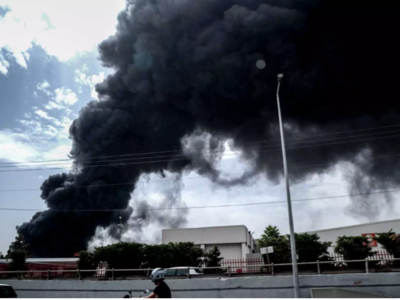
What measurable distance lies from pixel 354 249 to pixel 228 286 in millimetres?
7410

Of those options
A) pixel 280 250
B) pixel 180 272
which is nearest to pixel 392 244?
pixel 280 250

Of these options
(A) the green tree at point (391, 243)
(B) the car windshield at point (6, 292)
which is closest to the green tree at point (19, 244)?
(B) the car windshield at point (6, 292)

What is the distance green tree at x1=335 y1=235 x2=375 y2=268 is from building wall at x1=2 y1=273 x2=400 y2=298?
94.8 inches

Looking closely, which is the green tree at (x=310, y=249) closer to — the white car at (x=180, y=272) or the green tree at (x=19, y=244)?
the white car at (x=180, y=272)

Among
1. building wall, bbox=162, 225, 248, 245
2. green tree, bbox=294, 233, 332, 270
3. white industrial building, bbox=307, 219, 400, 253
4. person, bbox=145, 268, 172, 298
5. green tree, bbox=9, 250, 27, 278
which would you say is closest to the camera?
person, bbox=145, 268, 172, 298

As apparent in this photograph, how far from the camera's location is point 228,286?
16.9 meters

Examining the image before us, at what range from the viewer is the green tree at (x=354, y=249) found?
1769 centimetres

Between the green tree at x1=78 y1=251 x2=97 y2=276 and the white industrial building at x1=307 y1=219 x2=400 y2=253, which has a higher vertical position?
the white industrial building at x1=307 y1=219 x2=400 y2=253

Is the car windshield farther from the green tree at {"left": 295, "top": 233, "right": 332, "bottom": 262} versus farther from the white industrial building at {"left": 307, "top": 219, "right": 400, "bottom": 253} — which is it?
the white industrial building at {"left": 307, "top": 219, "right": 400, "bottom": 253}

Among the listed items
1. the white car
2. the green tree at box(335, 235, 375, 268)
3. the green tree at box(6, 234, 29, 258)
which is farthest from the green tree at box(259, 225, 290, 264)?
the green tree at box(6, 234, 29, 258)

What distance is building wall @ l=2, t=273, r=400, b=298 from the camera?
15132 millimetres

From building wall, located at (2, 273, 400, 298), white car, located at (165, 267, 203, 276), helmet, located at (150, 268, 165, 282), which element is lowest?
building wall, located at (2, 273, 400, 298)

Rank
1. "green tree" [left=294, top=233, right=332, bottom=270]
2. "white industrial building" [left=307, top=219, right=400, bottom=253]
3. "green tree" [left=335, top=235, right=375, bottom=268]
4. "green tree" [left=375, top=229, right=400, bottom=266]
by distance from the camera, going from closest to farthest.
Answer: "green tree" [left=375, top=229, right=400, bottom=266]
"green tree" [left=335, top=235, right=375, bottom=268]
"green tree" [left=294, top=233, right=332, bottom=270]
"white industrial building" [left=307, top=219, right=400, bottom=253]

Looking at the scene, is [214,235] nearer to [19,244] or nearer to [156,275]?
[156,275]
